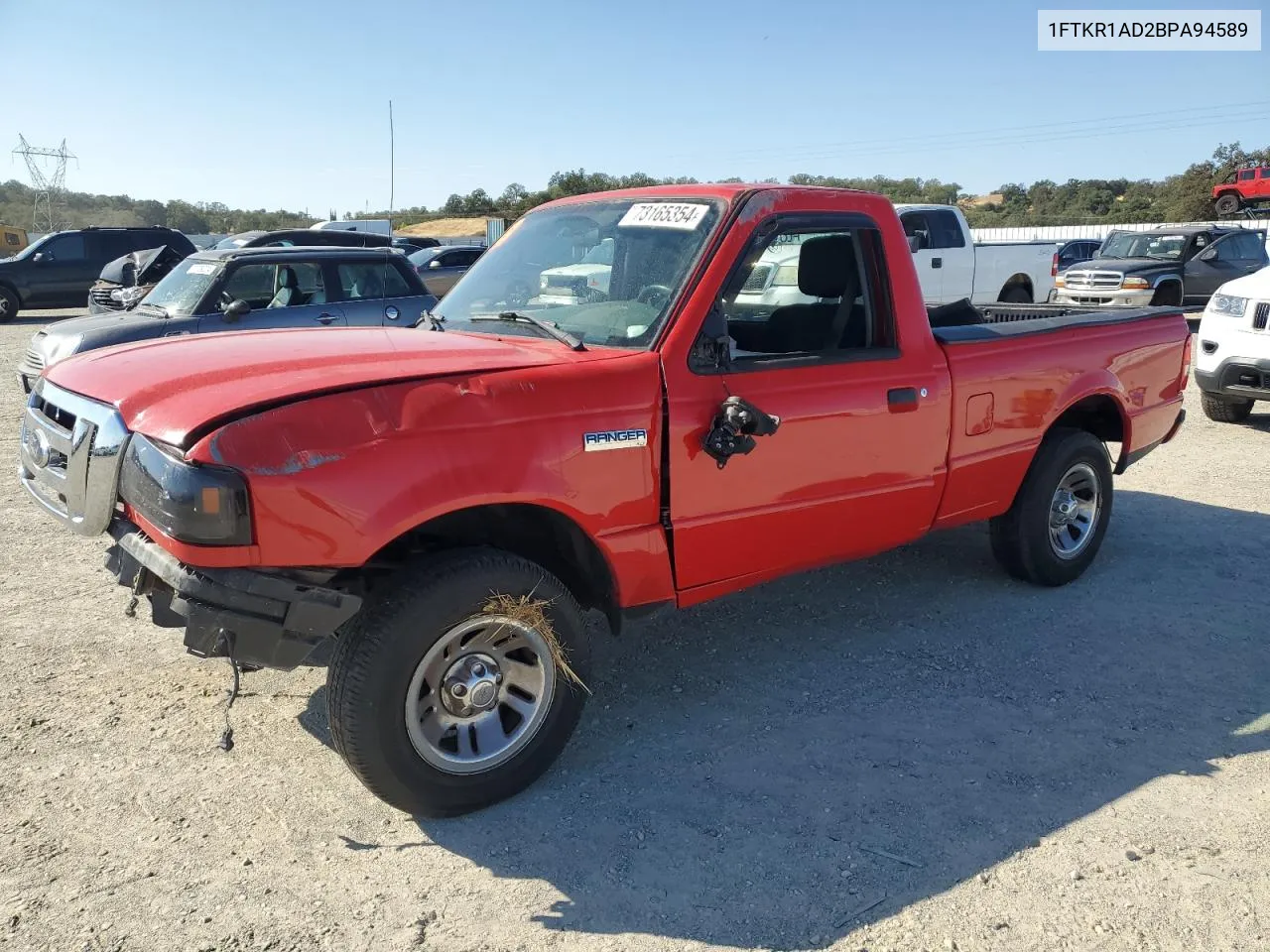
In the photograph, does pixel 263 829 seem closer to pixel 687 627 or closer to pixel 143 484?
pixel 143 484

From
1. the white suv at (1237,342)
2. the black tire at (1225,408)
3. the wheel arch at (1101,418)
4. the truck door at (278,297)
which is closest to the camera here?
the wheel arch at (1101,418)

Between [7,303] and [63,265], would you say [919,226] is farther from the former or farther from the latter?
[7,303]

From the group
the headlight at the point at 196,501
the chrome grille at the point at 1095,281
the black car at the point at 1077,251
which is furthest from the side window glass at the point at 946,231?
the headlight at the point at 196,501

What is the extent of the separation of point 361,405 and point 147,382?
79 centimetres

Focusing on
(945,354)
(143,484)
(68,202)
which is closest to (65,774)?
(143,484)

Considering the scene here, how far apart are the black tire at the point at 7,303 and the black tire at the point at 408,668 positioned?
71.0 feet

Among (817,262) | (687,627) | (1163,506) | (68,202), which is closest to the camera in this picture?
(817,262)

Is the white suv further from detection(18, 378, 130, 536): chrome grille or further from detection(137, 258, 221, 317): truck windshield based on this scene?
detection(137, 258, 221, 317): truck windshield

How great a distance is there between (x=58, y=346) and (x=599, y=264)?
7630mm

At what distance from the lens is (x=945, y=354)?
443 cm

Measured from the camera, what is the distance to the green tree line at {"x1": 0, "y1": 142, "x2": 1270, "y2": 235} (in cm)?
4691

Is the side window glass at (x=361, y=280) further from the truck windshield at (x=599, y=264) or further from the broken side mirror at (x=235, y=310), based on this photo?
the truck windshield at (x=599, y=264)

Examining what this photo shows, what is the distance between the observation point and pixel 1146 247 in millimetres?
19000

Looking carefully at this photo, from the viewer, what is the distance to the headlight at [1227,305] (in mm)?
8945
